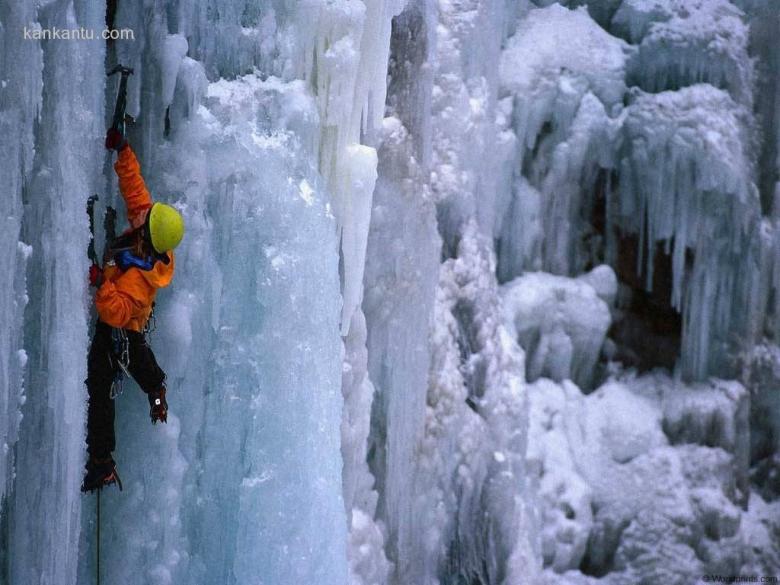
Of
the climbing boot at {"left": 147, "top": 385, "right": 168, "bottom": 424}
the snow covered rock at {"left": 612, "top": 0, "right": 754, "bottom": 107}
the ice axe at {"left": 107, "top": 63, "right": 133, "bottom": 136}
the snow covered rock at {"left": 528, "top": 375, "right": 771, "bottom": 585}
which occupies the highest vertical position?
the snow covered rock at {"left": 612, "top": 0, "right": 754, "bottom": 107}

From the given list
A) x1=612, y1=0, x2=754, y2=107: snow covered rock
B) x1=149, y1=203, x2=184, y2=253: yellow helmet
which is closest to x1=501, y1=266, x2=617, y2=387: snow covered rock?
x1=612, y1=0, x2=754, y2=107: snow covered rock

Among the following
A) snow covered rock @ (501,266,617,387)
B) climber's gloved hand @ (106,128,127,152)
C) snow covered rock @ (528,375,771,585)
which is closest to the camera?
climber's gloved hand @ (106,128,127,152)

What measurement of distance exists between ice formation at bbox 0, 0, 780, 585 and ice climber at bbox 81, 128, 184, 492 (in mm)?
106

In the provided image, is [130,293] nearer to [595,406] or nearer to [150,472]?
[150,472]

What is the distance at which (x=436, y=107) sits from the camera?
24.0 ft

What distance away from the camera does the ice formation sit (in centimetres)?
363

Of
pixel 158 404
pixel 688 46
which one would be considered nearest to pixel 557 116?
pixel 688 46

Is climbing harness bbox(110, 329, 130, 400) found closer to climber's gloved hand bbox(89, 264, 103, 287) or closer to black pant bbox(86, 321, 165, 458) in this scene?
black pant bbox(86, 321, 165, 458)

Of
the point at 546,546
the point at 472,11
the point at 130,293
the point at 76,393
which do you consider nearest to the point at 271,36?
the point at 130,293

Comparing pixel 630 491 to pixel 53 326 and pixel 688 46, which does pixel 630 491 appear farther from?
pixel 53 326

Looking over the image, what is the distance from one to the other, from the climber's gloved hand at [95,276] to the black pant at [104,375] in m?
0.17

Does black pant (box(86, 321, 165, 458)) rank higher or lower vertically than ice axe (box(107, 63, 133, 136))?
lower

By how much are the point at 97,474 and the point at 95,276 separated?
71 centimetres

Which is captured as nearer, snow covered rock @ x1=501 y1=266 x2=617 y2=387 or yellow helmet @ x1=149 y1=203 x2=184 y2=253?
yellow helmet @ x1=149 y1=203 x2=184 y2=253
